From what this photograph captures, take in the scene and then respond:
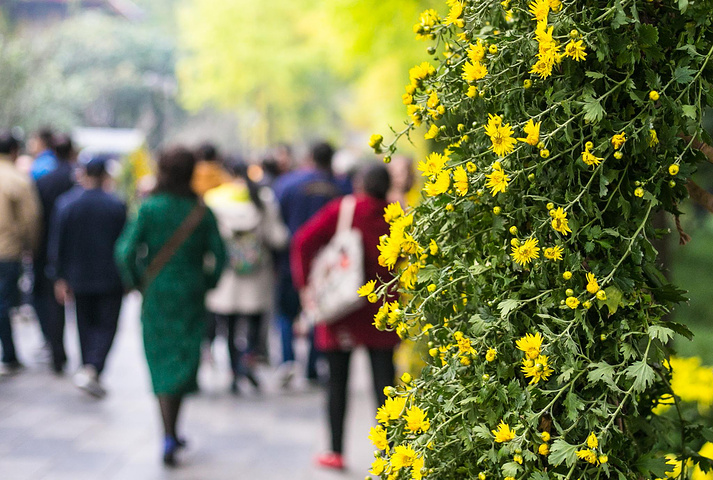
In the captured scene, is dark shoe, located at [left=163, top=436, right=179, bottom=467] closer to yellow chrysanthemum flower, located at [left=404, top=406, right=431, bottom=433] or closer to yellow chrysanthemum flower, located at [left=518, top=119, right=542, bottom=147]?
yellow chrysanthemum flower, located at [left=404, top=406, right=431, bottom=433]

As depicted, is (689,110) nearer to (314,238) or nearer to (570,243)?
(570,243)

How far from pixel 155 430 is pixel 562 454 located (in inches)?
218

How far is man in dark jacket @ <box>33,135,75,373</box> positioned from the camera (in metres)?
8.98

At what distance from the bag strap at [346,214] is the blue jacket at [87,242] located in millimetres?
3048

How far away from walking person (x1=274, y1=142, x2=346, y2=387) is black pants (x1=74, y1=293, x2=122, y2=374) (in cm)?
166

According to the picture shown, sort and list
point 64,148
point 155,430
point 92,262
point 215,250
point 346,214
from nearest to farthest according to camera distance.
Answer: point 346,214, point 215,250, point 155,430, point 92,262, point 64,148

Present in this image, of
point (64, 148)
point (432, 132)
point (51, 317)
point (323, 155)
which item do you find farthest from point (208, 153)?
point (432, 132)

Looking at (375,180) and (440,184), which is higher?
(440,184)

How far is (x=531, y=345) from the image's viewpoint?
2.16 meters

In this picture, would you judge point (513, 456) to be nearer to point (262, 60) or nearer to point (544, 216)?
point (544, 216)

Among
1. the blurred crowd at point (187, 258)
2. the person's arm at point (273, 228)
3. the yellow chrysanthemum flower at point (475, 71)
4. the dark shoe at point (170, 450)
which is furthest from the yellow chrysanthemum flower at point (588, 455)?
the person's arm at point (273, 228)

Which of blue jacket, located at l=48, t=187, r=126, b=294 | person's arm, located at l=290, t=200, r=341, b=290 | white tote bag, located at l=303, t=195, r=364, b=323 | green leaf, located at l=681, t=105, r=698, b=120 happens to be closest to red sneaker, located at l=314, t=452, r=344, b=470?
white tote bag, located at l=303, t=195, r=364, b=323

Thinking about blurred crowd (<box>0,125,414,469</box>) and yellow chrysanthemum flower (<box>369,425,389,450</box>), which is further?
blurred crowd (<box>0,125,414,469</box>)

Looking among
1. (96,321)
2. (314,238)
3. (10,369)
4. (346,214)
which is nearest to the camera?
(346,214)
